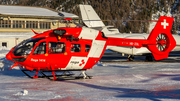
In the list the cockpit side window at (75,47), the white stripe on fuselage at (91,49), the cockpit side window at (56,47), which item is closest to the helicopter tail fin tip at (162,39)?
the white stripe on fuselage at (91,49)

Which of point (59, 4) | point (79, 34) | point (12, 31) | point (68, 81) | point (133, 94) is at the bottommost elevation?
point (59, 4)

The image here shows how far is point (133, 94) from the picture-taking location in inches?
357

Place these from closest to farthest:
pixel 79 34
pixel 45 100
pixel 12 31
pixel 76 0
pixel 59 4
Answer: pixel 45 100
pixel 79 34
pixel 12 31
pixel 76 0
pixel 59 4

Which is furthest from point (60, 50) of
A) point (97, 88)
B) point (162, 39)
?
point (162, 39)

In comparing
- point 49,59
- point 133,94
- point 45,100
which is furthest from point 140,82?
point 45,100

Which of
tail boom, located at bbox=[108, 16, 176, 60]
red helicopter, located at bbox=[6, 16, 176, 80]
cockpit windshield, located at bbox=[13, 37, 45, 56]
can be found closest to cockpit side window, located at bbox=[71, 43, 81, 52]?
red helicopter, located at bbox=[6, 16, 176, 80]

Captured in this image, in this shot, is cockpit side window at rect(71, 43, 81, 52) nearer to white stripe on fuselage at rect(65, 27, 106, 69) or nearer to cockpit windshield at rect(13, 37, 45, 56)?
white stripe on fuselage at rect(65, 27, 106, 69)

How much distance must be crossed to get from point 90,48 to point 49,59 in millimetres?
2300

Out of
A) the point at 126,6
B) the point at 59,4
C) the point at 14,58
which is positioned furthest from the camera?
the point at 59,4

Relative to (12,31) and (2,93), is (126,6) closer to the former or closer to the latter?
(12,31)

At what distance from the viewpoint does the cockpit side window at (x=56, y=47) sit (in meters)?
11.8

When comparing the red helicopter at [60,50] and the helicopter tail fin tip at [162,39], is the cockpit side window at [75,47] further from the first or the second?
the helicopter tail fin tip at [162,39]

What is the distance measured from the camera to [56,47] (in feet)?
39.3

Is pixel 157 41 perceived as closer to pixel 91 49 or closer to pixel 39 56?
pixel 91 49
